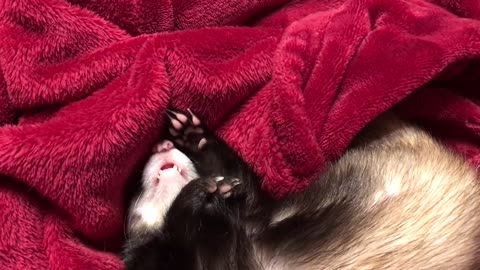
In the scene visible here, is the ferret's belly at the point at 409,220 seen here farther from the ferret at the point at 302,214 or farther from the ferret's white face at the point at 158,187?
the ferret's white face at the point at 158,187

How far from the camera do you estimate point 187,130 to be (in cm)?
96

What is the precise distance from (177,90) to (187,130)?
0.07m

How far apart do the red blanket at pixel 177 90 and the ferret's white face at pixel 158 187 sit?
3 centimetres

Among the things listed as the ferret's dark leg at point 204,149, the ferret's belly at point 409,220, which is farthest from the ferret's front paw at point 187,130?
the ferret's belly at point 409,220

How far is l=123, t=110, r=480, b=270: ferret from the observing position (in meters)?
0.92

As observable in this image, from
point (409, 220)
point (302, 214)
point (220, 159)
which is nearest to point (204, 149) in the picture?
point (220, 159)

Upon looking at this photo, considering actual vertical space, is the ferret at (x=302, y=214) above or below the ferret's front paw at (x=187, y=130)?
below

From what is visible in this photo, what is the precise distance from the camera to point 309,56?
962 millimetres

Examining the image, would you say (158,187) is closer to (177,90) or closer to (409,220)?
(177,90)

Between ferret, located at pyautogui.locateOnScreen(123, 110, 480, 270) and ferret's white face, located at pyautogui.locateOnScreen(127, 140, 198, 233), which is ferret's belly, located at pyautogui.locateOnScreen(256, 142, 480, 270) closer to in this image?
ferret, located at pyautogui.locateOnScreen(123, 110, 480, 270)

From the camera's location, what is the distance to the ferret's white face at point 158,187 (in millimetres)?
961

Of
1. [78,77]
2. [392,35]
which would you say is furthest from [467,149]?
[78,77]


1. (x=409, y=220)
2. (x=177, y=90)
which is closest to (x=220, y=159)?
(x=177, y=90)

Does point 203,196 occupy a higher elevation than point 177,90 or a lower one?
lower
